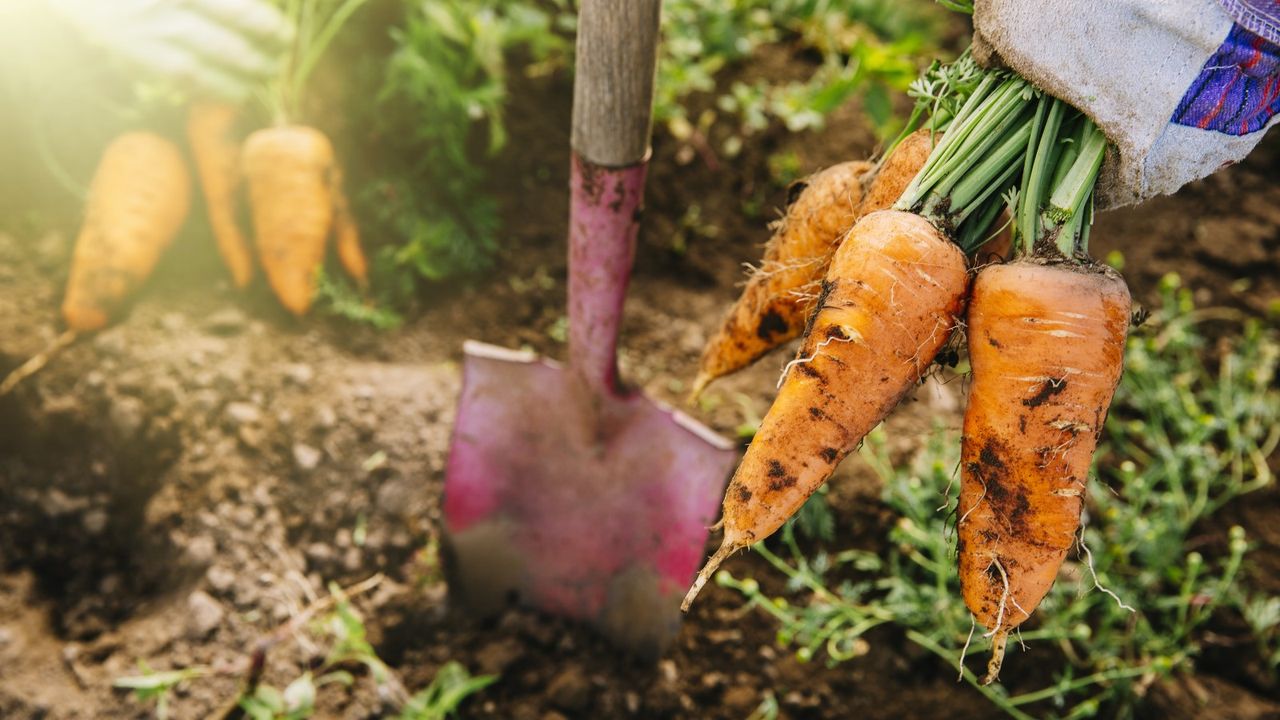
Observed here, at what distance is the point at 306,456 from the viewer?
1.60 m

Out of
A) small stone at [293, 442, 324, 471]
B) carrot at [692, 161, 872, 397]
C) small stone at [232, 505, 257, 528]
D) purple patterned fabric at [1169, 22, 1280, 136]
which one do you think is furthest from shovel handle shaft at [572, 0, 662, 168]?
small stone at [232, 505, 257, 528]

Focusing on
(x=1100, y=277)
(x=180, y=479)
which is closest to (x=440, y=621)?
(x=180, y=479)

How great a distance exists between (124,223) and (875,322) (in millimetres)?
1753

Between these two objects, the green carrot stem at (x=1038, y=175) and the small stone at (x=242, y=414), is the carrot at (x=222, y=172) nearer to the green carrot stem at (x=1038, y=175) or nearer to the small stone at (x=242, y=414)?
the small stone at (x=242, y=414)

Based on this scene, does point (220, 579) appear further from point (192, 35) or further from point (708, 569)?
point (192, 35)

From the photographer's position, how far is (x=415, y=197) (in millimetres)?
1901

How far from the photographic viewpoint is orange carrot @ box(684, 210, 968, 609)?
30.9 inches

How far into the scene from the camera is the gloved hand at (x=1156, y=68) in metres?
0.65

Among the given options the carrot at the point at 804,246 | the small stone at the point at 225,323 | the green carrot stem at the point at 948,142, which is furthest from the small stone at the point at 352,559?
the green carrot stem at the point at 948,142

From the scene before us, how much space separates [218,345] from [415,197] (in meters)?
0.58

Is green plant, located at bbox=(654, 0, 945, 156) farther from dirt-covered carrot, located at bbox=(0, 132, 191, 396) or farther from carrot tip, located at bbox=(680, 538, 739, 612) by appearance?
carrot tip, located at bbox=(680, 538, 739, 612)

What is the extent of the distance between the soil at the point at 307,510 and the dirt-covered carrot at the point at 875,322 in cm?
46

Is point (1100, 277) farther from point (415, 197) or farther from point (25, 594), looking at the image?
point (25, 594)

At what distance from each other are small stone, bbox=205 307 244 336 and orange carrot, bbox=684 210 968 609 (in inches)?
54.4
